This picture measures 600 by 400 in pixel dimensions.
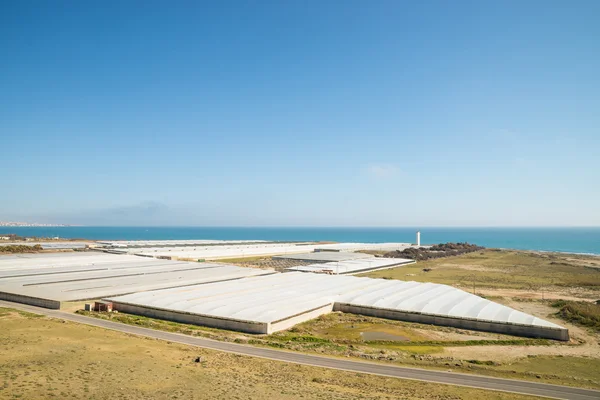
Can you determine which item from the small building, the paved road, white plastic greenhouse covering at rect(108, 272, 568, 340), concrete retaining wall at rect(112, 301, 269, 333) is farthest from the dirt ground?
the small building

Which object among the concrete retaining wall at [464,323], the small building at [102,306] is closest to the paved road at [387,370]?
the small building at [102,306]

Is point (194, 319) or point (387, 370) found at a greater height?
point (194, 319)

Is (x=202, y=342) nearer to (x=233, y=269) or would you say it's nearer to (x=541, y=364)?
(x=541, y=364)

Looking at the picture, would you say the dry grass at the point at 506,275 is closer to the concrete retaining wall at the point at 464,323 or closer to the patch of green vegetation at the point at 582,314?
the patch of green vegetation at the point at 582,314

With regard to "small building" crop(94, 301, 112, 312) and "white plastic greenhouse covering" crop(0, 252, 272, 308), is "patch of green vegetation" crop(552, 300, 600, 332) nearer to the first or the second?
"white plastic greenhouse covering" crop(0, 252, 272, 308)

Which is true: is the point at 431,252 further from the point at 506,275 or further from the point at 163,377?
the point at 163,377

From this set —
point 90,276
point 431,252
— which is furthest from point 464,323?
point 431,252

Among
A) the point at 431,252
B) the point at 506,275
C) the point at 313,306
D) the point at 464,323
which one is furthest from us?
the point at 431,252
